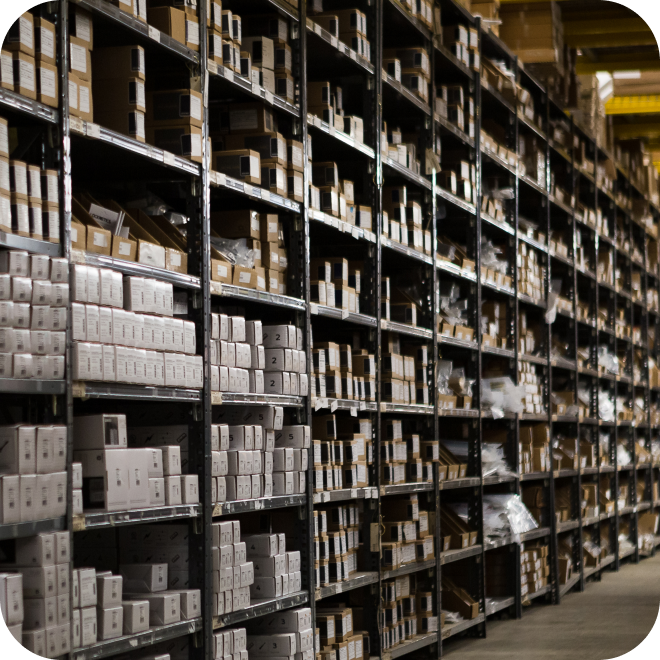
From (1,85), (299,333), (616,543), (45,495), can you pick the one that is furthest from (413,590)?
(616,543)

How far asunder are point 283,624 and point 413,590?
2.21 m

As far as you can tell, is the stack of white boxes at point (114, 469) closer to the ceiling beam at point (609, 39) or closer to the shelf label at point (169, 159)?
the shelf label at point (169, 159)

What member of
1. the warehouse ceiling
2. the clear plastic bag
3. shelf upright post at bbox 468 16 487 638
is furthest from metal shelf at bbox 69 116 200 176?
the warehouse ceiling

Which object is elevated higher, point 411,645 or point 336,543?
point 336,543

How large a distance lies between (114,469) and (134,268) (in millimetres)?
853

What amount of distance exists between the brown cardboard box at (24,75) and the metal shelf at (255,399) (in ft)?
5.66

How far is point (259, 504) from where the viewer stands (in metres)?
5.48

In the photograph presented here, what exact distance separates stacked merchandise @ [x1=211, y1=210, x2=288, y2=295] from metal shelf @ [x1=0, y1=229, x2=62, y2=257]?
1528 millimetres

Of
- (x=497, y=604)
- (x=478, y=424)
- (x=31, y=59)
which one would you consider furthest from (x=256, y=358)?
(x=497, y=604)

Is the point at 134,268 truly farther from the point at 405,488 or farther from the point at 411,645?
the point at 411,645

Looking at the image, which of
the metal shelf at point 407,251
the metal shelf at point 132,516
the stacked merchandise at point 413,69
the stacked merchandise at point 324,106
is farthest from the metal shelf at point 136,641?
the stacked merchandise at point 413,69

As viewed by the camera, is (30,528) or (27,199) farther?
(27,199)

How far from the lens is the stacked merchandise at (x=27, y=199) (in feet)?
12.7

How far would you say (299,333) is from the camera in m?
5.99
